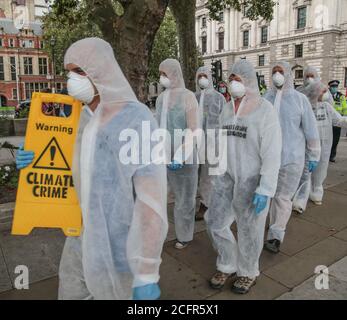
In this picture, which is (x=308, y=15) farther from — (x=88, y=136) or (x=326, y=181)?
(x=88, y=136)

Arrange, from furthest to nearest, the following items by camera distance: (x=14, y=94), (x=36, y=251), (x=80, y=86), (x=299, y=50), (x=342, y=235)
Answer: (x=14, y=94) → (x=299, y=50) → (x=342, y=235) → (x=36, y=251) → (x=80, y=86)

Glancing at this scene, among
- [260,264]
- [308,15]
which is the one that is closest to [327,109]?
[260,264]

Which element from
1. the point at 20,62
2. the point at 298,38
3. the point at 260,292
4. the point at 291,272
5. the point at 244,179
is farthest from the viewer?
the point at 20,62

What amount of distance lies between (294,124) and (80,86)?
2.75 meters

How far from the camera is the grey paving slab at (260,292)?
9.39 feet

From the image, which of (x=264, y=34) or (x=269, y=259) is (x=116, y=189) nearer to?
(x=269, y=259)

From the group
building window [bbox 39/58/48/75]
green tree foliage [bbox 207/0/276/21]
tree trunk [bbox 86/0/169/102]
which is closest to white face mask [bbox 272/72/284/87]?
tree trunk [bbox 86/0/169/102]

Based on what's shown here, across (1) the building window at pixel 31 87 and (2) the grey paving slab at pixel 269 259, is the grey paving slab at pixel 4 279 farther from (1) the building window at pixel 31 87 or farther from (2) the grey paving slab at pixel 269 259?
(1) the building window at pixel 31 87

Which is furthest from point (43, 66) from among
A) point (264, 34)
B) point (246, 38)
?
point (264, 34)

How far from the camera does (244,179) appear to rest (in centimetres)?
282

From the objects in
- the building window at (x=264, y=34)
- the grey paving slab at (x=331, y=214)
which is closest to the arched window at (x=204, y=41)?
the building window at (x=264, y=34)

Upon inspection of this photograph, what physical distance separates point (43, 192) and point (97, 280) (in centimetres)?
61

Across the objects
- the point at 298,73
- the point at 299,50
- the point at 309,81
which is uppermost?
the point at 299,50
